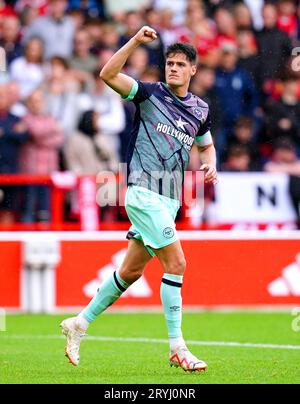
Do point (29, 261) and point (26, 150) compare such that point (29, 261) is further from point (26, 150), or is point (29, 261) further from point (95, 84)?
point (95, 84)

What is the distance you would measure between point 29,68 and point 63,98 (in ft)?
2.46

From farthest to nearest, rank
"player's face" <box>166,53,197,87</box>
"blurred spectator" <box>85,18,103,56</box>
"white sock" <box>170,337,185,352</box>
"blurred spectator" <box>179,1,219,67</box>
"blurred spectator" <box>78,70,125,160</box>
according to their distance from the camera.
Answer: "blurred spectator" <box>179,1,219,67</box> < "blurred spectator" <box>85,18,103,56</box> < "blurred spectator" <box>78,70,125,160</box> < "player's face" <box>166,53,197,87</box> < "white sock" <box>170,337,185,352</box>

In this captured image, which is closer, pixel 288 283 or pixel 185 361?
pixel 185 361

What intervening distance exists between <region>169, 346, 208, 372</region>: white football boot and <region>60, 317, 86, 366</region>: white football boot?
701 mm

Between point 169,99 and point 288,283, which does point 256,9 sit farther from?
point 169,99

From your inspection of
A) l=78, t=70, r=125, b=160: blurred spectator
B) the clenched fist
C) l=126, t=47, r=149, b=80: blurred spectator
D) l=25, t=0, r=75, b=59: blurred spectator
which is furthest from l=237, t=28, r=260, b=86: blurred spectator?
the clenched fist

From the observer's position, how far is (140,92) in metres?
8.47

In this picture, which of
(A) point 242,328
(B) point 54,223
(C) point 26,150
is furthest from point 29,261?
(A) point 242,328

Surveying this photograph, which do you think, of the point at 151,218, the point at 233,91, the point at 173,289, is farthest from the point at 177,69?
the point at 233,91

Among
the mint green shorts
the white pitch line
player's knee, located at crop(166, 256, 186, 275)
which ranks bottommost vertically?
the white pitch line

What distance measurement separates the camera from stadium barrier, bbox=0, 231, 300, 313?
1426cm

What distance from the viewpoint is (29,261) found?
14.2 m

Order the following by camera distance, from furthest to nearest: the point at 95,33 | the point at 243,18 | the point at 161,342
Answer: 1. the point at 243,18
2. the point at 95,33
3. the point at 161,342

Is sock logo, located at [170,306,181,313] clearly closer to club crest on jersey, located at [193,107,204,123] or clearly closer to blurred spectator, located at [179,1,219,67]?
club crest on jersey, located at [193,107,204,123]
